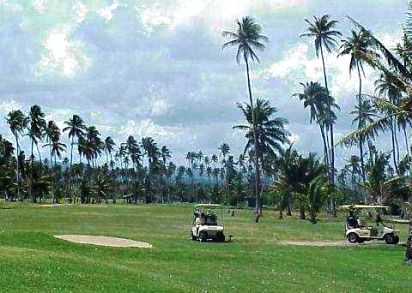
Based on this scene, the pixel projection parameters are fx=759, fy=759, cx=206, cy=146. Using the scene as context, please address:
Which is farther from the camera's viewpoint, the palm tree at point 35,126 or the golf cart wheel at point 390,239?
the palm tree at point 35,126

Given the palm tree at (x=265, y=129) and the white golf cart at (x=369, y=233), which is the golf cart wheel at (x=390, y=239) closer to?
the white golf cart at (x=369, y=233)

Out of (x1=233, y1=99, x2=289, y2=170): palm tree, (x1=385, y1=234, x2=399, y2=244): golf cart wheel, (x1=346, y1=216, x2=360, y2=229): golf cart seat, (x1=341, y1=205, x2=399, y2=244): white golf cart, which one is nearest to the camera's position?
(x1=385, y1=234, x2=399, y2=244): golf cart wheel

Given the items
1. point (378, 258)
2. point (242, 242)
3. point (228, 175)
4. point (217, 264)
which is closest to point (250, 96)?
point (242, 242)

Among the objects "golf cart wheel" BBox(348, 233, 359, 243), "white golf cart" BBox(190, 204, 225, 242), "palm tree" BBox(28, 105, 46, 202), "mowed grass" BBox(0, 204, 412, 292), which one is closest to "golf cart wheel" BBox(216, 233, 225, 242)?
"white golf cart" BBox(190, 204, 225, 242)

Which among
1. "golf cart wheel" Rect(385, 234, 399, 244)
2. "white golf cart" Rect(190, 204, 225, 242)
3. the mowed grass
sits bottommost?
the mowed grass

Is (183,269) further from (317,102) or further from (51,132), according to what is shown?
(51,132)

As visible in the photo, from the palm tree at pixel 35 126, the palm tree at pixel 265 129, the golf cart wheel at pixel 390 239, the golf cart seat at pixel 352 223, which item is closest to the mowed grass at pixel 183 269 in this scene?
the golf cart wheel at pixel 390 239

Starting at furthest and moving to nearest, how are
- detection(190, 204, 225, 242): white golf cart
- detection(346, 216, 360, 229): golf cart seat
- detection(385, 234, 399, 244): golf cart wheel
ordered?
1. detection(346, 216, 360, 229): golf cart seat
2. detection(385, 234, 399, 244): golf cart wheel
3. detection(190, 204, 225, 242): white golf cart

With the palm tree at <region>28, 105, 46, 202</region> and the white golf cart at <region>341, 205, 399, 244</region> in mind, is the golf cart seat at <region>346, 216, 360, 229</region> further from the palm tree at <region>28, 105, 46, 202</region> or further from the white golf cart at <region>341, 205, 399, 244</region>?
the palm tree at <region>28, 105, 46, 202</region>

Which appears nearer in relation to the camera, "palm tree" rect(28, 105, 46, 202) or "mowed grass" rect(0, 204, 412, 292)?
"mowed grass" rect(0, 204, 412, 292)

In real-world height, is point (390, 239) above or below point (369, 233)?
below

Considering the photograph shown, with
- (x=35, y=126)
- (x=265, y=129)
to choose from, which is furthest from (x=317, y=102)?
(x=35, y=126)

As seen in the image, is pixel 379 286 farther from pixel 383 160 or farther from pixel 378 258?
pixel 383 160

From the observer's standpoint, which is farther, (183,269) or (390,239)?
(390,239)
